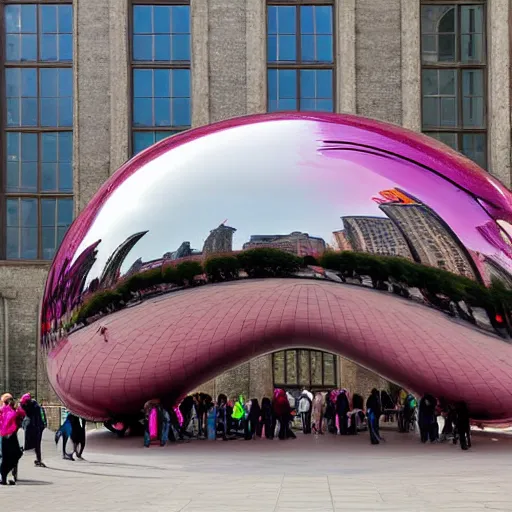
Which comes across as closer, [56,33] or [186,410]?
[186,410]

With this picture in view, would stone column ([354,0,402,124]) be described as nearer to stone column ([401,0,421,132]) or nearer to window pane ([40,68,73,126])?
A: stone column ([401,0,421,132])

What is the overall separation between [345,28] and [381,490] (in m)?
21.6

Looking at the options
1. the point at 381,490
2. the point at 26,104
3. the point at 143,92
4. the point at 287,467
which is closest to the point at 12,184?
the point at 26,104

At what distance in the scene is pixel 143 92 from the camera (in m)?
28.1

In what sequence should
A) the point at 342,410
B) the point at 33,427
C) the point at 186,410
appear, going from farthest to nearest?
the point at 342,410 < the point at 186,410 < the point at 33,427

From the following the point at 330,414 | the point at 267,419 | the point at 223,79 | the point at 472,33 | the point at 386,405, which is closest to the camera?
the point at 267,419

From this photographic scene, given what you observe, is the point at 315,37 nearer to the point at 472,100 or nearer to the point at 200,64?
the point at 200,64

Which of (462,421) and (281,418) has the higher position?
(462,421)

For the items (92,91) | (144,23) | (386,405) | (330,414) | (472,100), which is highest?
(144,23)

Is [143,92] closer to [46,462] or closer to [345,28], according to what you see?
[345,28]

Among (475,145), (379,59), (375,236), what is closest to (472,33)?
(379,59)

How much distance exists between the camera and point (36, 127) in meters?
28.2

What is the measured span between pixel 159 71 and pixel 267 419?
15.9 m

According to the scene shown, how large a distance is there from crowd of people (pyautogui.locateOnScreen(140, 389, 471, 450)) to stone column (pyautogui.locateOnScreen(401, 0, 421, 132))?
1199 cm
